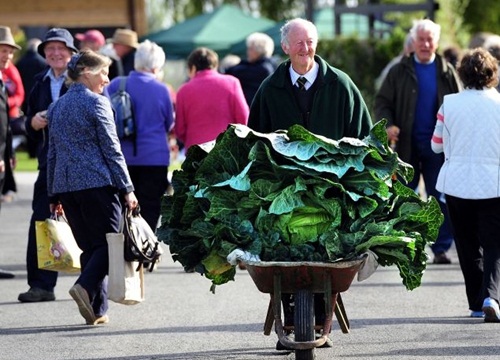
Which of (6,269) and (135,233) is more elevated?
(135,233)

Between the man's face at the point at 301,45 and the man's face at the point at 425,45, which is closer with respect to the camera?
the man's face at the point at 301,45

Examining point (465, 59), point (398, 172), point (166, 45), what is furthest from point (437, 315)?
point (166, 45)

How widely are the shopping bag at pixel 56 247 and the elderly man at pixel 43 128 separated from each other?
0.83m

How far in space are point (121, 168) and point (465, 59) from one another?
2.43m

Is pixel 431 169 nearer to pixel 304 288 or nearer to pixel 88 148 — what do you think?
pixel 88 148

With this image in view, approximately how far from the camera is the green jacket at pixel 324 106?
8930mm

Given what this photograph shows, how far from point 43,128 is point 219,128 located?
2.46 m

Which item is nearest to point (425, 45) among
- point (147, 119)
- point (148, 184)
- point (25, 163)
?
point (147, 119)

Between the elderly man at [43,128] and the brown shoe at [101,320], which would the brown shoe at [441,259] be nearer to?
the elderly man at [43,128]

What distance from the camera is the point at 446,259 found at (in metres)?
13.3

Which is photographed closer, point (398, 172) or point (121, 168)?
point (398, 172)

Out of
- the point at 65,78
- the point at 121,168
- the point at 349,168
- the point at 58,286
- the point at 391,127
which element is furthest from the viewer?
the point at 391,127

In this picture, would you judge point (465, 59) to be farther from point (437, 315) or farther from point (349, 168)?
point (349, 168)

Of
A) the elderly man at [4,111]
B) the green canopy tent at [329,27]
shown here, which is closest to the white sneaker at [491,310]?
the elderly man at [4,111]
